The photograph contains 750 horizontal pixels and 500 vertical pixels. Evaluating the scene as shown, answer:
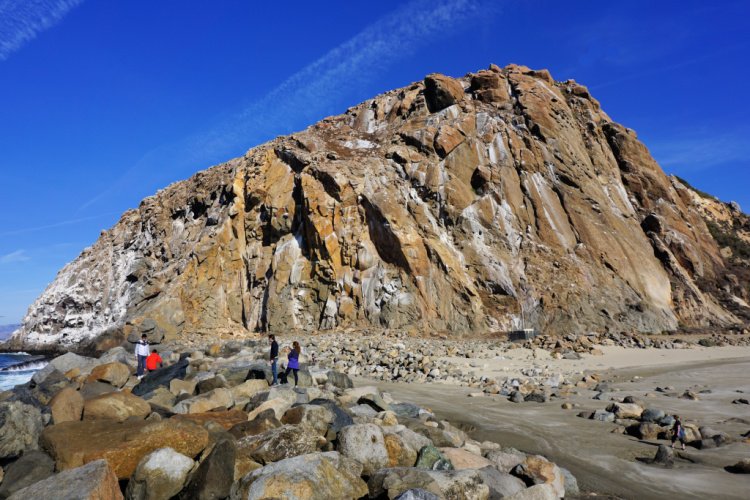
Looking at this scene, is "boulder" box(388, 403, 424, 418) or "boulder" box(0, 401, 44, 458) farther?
"boulder" box(388, 403, 424, 418)

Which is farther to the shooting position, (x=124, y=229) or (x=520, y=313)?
(x=124, y=229)

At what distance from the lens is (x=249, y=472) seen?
5.74 meters

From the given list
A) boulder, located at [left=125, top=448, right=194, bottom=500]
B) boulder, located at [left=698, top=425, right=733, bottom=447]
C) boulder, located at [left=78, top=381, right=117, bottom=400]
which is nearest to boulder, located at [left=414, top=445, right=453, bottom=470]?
boulder, located at [left=125, top=448, right=194, bottom=500]

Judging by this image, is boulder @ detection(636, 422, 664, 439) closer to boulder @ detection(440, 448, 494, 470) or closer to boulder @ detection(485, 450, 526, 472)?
boulder @ detection(485, 450, 526, 472)

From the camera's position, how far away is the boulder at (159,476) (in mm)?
5516

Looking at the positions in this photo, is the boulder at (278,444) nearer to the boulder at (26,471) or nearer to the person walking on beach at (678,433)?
the boulder at (26,471)

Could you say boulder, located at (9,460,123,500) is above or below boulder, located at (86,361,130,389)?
below

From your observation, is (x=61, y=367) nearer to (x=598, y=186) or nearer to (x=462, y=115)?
(x=462, y=115)

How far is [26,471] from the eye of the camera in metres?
5.89

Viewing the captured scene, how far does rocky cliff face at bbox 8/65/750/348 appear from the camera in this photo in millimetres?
32562

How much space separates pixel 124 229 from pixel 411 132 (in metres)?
30.5

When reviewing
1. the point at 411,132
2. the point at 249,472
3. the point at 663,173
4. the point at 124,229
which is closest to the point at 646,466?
the point at 249,472

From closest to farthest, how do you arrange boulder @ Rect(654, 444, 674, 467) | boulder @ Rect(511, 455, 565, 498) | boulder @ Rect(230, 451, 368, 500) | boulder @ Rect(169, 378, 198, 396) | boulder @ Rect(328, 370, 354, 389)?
boulder @ Rect(230, 451, 368, 500)
boulder @ Rect(511, 455, 565, 498)
boulder @ Rect(654, 444, 674, 467)
boulder @ Rect(169, 378, 198, 396)
boulder @ Rect(328, 370, 354, 389)

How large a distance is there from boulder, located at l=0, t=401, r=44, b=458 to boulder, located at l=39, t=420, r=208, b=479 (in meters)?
0.41
